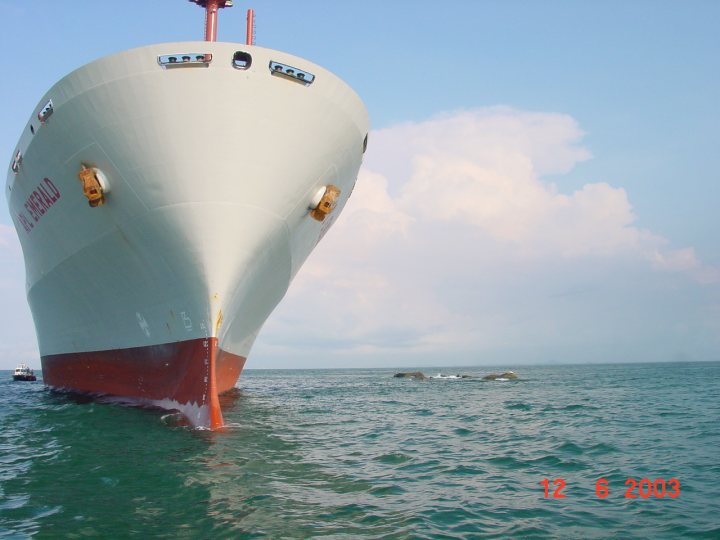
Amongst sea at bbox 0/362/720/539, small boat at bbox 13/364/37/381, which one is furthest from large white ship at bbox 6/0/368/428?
small boat at bbox 13/364/37/381

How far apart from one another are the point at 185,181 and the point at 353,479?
7.51m

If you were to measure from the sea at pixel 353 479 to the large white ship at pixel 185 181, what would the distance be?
89.2 inches

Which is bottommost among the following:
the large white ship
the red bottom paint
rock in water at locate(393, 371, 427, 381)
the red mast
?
rock in water at locate(393, 371, 427, 381)

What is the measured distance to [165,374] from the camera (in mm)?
13617

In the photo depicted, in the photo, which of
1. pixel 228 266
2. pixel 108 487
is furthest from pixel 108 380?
pixel 108 487

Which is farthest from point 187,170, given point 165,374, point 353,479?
point 353,479

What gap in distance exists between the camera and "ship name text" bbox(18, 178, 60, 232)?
14.1 m

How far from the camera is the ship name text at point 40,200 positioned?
1414 centimetres

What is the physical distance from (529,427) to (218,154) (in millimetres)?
10442

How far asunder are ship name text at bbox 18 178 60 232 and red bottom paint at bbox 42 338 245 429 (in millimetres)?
4466
